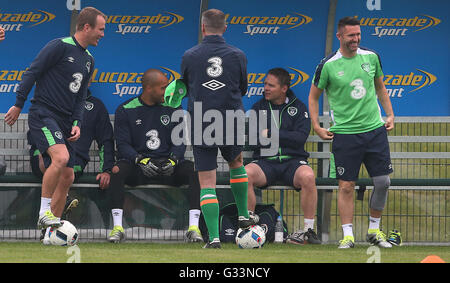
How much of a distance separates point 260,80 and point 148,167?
2025 millimetres

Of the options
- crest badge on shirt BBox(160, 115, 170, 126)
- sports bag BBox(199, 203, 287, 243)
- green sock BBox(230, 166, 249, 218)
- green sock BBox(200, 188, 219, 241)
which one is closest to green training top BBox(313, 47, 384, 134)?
green sock BBox(230, 166, 249, 218)

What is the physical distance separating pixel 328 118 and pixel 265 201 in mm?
1039

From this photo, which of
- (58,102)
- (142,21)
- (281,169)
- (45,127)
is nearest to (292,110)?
(281,169)

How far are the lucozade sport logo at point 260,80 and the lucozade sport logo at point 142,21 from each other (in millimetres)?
1016

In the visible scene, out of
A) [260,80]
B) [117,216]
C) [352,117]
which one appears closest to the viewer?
[352,117]

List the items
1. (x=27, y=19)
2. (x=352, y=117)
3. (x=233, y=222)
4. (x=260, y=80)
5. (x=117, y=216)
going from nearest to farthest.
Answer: (x=352, y=117) < (x=117, y=216) < (x=233, y=222) < (x=27, y=19) < (x=260, y=80)

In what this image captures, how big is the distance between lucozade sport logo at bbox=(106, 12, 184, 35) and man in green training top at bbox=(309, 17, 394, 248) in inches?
98.8

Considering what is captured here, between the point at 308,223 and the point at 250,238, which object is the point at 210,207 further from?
the point at 308,223

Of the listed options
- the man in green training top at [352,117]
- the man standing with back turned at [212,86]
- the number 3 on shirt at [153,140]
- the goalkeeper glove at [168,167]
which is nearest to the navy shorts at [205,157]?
the man standing with back turned at [212,86]

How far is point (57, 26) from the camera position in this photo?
935 cm

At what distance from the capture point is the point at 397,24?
9.66 meters

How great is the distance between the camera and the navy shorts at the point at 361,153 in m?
7.42

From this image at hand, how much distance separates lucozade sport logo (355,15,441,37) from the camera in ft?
31.6
